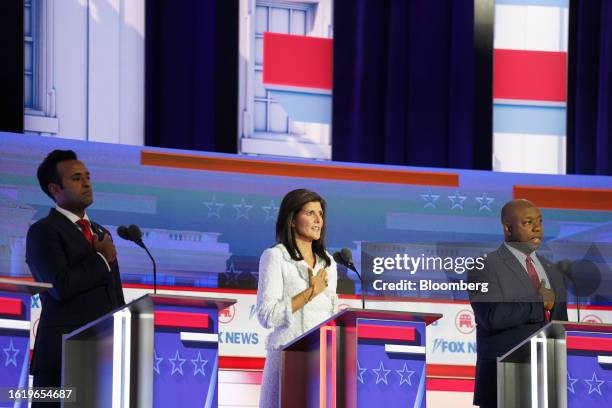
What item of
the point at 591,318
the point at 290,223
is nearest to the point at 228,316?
the point at 290,223

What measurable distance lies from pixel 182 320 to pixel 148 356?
Result: 0.53 ft

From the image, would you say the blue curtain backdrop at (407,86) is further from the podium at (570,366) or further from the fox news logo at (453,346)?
the podium at (570,366)

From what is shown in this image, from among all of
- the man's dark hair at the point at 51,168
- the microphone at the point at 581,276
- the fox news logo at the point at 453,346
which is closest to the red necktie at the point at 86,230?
the man's dark hair at the point at 51,168

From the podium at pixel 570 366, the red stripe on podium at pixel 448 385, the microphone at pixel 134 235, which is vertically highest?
the microphone at pixel 134 235

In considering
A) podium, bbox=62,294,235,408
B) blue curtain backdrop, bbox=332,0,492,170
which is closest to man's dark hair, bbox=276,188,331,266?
podium, bbox=62,294,235,408

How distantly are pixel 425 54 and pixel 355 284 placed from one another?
1.57 metres

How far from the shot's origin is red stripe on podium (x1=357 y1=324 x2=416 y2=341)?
12.0ft

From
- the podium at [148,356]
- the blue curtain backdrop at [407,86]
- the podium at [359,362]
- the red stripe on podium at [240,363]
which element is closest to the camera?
the podium at [148,356]

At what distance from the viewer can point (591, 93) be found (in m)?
6.19

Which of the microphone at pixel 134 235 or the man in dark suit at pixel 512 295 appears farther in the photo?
the man in dark suit at pixel 512 295

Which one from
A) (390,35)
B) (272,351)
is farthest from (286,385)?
(390,35)

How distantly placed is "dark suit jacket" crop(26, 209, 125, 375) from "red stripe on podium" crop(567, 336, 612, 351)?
1.73m

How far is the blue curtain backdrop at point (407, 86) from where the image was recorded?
19.4ft

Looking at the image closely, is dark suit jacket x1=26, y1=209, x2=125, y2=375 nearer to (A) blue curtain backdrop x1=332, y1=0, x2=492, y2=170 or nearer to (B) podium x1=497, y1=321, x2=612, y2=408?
(B) podium x1=497, y1=321, x2=612, y2=408
